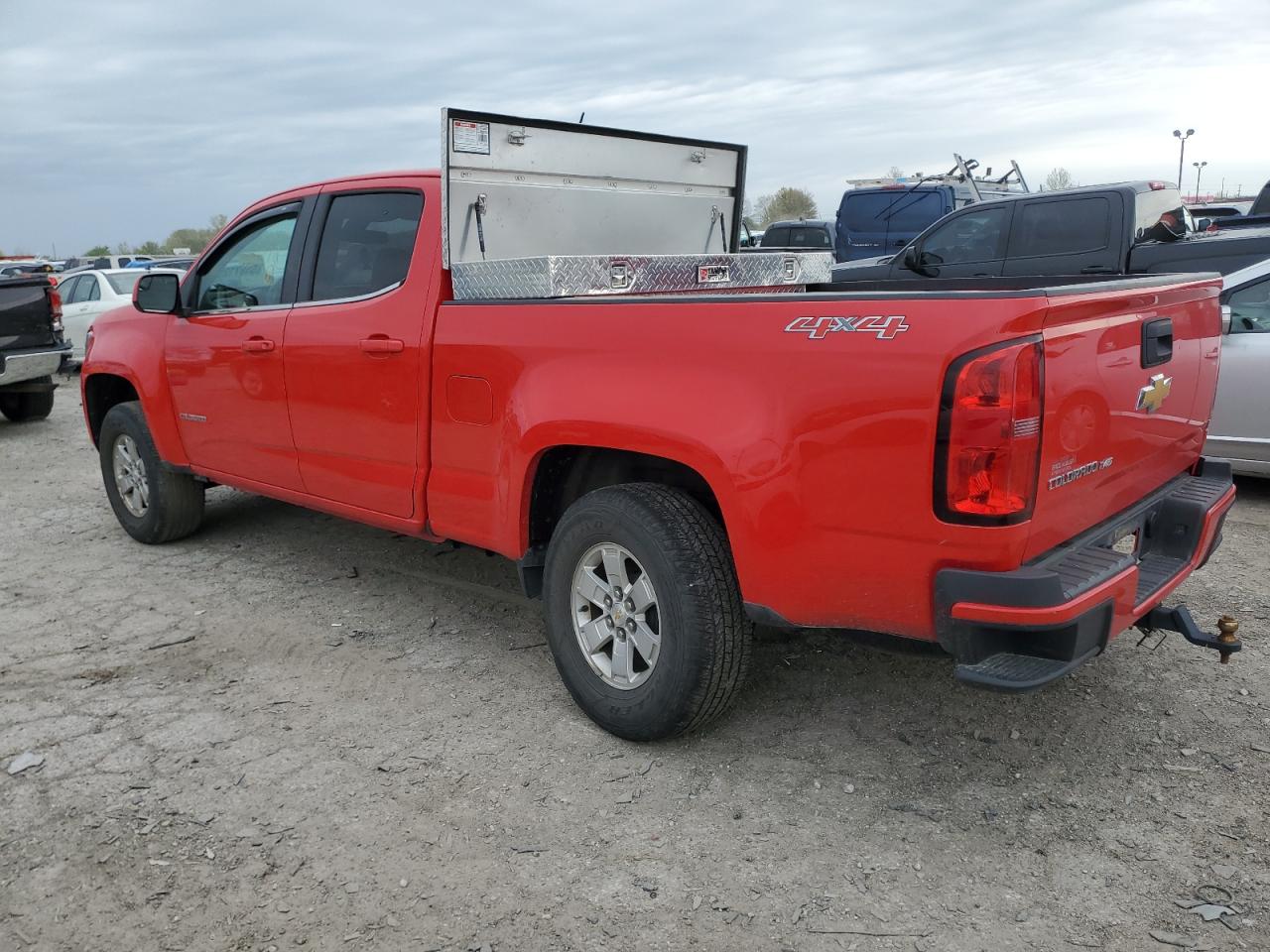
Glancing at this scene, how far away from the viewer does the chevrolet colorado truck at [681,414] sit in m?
2.54

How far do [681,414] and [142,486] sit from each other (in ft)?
13.4

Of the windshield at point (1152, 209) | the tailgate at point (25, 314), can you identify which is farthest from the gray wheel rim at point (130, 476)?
the windshield at point (1152, 209)

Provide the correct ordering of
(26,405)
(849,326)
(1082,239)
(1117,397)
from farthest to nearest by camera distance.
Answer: (26,405), (1082,239), (1117,397), (849,326)

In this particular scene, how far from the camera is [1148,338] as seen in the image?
2998mm

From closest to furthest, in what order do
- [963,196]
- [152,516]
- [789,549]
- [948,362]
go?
[948,362] < [789,549] < [152,516] < [963,196]

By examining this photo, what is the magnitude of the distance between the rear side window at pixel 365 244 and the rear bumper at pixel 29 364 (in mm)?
7305

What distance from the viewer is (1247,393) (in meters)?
5.98

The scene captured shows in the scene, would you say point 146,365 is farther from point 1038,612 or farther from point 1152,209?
point 1152,209

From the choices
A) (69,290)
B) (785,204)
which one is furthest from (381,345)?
(785,204)

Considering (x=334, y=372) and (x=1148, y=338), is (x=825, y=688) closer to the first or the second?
(x=1148, y=338)

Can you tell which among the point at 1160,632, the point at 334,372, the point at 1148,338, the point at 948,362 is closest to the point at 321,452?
the point at 334,372

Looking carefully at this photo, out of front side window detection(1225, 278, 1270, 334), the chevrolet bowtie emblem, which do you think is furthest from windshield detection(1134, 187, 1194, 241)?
the chevrolet bowtie emblem

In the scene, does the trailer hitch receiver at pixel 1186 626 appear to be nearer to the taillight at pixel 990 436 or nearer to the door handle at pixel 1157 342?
the door handle at pixel 1157 342

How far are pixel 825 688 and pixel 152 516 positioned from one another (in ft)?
12.9
